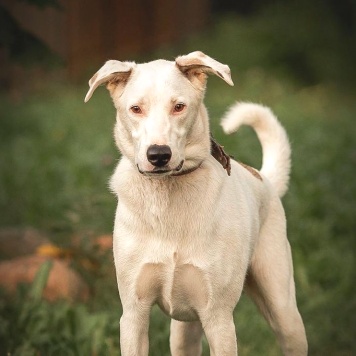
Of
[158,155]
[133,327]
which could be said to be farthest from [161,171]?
[133,327]

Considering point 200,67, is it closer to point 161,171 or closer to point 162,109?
point 162,109

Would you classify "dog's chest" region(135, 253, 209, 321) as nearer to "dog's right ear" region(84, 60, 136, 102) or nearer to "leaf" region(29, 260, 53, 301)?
"dog's right ear" region(84, 60, 136, 102)

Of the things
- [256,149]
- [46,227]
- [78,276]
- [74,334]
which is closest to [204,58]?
[74,334]

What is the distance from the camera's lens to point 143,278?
4875 mm

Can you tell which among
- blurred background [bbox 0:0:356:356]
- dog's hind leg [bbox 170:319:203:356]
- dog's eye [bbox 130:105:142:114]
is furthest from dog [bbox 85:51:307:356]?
blurred background [bbox 0:0:356:356]

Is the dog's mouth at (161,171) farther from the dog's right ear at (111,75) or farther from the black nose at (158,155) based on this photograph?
the dog's right ear at (111,75)

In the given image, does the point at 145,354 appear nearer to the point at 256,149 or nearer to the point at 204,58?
the point at 204,58

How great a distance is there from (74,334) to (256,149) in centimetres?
424

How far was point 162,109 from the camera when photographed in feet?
15.3

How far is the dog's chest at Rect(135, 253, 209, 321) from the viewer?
4.84m

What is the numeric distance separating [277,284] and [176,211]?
0.86 meters

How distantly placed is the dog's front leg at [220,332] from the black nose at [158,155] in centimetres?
87

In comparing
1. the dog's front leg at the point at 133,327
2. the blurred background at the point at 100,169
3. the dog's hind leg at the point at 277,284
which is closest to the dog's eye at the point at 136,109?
the dog's front leg at the point at 133,327

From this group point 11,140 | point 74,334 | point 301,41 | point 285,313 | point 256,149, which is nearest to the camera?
point 285,313
